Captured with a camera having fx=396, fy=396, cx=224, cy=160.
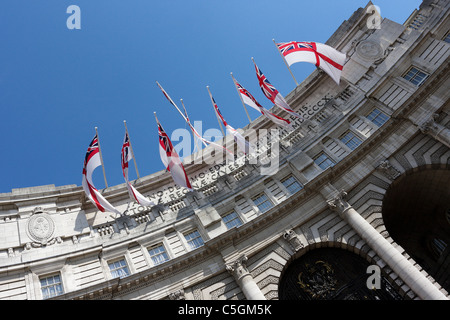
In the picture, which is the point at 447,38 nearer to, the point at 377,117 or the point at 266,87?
the point at 377,117

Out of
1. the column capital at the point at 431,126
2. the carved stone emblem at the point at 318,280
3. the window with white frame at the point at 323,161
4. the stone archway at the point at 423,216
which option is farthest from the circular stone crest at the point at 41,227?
the column capital at the point at 431,126

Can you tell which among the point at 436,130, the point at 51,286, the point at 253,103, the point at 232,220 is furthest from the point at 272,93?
the point at 51,286

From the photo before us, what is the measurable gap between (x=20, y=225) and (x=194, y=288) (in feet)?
47.0

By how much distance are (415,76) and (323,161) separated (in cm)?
1083

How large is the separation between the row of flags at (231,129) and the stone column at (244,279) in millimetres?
7159

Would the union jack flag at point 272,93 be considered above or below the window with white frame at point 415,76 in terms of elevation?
above

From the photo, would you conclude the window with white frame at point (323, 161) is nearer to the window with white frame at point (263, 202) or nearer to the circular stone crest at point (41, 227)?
the window with white frame at point (263, 202)

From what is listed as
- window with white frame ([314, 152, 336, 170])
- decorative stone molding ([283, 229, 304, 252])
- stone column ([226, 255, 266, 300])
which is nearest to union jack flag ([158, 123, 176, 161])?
stone column ([226, 255, 266, 300])

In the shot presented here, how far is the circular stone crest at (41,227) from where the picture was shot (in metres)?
29.7

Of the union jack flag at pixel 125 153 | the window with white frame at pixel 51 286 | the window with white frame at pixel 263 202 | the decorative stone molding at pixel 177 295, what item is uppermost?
the union jack flag at pixel 125 153

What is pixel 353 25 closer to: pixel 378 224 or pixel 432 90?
pixel 432 90


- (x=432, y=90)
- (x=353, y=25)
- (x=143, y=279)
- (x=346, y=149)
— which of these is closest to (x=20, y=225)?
(x=143, y=279)
